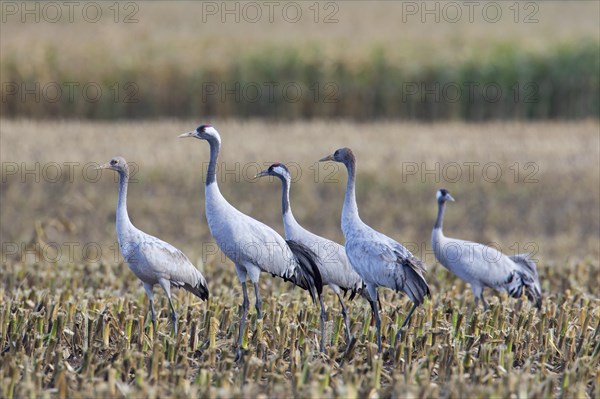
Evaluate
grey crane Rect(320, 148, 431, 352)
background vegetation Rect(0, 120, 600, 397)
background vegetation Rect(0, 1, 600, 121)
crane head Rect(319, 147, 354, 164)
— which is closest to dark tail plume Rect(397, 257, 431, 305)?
grey crane Rect(320, 148, 431, 352)

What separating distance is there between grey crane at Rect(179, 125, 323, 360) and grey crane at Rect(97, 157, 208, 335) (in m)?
0.40

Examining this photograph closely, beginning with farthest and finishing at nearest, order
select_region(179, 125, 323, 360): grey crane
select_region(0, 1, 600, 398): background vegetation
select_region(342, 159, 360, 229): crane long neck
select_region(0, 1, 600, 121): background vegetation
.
Answer: 1. select_region(0, 1, 600, 121): background vegetation
2. select_region(342, 159, 360, 229): crane long neck
3. select_region(179, 125, 323, 360): grey crane
4. select_region(0, 1, 600, 398): background vegetation

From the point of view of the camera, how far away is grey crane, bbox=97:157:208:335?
8125mm

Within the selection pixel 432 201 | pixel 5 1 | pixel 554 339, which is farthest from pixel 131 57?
pixel 554 339

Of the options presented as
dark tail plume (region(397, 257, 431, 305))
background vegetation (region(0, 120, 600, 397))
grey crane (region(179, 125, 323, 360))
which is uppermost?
grey crane (region(179, 125, 323, 360))

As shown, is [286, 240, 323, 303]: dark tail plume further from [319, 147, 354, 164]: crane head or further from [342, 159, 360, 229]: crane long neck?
[319, 147, 354, 164]: crane head

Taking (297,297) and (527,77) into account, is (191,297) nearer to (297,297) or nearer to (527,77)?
(297,297)

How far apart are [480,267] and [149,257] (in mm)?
3390

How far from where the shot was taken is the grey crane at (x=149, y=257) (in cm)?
812

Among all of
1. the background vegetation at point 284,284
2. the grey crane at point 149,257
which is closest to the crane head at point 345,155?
the background vegetation at point 284,284

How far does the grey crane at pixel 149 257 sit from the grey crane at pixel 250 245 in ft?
1.32

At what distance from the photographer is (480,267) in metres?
9.95

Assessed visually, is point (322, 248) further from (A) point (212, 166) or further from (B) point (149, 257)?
(B) point (149, 257)

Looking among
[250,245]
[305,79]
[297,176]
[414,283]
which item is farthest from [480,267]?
[305,79]
